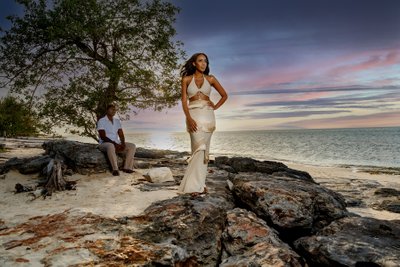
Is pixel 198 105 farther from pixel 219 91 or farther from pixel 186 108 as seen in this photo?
pixel 219 91

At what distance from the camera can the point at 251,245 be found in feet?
20.1

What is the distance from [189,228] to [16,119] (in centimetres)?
1241

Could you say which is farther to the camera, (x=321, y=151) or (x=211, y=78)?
(x=321, y=151)

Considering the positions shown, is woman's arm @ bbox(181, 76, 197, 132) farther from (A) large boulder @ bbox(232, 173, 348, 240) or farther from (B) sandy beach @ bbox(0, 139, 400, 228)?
(A) large boulder @ bbox(232, 173, 348, 240)

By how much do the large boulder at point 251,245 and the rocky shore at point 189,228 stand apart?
19 mm

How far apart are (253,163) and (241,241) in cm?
1107

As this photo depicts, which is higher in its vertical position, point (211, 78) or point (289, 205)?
point (211, 78)

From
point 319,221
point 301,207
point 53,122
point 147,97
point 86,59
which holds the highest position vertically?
point 86,59

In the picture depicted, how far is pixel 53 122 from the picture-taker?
15.5 m

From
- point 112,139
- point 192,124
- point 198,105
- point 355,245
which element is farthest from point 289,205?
point 112,139

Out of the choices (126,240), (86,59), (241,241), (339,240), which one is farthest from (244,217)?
(86,59)

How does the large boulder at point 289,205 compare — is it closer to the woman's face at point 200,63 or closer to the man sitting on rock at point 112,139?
the woman's face at point 200,63

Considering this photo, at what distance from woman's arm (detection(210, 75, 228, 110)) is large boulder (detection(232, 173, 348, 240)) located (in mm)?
2228

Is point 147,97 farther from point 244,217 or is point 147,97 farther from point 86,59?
point 244,217
